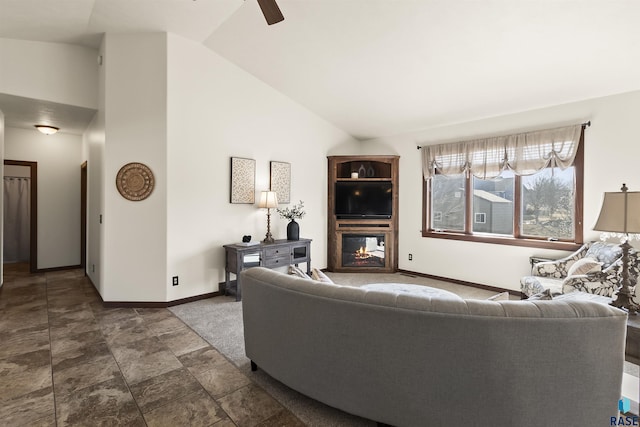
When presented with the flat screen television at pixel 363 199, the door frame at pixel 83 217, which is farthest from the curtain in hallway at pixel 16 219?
the flat screen television at pixel 363 199

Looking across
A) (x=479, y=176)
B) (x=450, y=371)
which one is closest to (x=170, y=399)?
(x=450, y=371)

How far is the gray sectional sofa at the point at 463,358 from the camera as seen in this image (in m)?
1.36

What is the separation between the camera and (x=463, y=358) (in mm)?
1438

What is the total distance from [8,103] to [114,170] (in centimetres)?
170

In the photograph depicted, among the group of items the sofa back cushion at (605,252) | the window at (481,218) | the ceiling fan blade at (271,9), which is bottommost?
the sofa back cushion at (605,252)

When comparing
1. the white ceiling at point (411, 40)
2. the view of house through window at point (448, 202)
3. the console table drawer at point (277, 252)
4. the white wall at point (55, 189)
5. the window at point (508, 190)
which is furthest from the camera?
the white wall at point (55, 189)

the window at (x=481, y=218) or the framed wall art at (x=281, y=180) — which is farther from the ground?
the framed wall art at (x=281, y=180)

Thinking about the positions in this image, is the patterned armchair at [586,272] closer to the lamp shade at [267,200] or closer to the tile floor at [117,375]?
the tile floor at [117,375]

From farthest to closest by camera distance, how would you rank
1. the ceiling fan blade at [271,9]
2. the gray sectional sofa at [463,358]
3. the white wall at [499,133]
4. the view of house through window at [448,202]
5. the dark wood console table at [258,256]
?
1. the view of house through window at [448,202]
2. the dark wood console table at [258,256]
3. the white wall at [499,133]
4. the ceiling fan blade at [271,9]
5. the gray sectional sofa at [463,358]

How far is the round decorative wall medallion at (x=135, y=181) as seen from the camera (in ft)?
Result: 12.2

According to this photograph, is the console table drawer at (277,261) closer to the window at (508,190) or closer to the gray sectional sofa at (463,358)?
the window at (508,190)

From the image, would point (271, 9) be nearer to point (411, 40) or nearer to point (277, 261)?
point (411, 40)

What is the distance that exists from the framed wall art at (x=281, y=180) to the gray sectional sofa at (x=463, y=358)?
10.9 feet

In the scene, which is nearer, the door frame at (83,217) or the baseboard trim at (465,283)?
the baseboard trim at (465,283)
